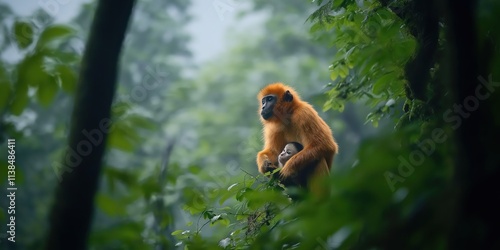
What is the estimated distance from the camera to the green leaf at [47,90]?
4.44ft

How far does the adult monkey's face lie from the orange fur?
4cm

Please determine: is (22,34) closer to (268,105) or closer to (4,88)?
(4,88)

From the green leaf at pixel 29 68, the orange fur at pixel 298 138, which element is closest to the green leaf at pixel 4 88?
the green leaf at pixel 29 68

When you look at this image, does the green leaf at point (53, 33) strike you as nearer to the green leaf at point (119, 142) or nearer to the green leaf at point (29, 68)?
the green leaf at point (29, 68)

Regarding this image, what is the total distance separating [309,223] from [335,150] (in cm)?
436

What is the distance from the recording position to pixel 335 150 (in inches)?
207

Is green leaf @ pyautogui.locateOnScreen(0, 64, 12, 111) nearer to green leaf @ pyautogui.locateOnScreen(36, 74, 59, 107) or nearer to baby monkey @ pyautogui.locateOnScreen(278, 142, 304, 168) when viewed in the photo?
green leaf @ pyautogui.locateOnScreen(36, 74, 59, 107)

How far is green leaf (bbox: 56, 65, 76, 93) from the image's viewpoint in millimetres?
1379

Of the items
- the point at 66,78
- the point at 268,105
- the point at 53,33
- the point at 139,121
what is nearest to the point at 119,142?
the point at 139,121

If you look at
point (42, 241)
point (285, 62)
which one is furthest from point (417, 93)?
point (285, 62)

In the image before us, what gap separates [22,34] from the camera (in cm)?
133

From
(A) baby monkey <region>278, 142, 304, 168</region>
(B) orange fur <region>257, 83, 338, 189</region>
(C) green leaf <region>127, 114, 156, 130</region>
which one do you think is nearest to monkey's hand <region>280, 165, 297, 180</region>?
(B) orange fur <region>257, 83, 338, 189</region>

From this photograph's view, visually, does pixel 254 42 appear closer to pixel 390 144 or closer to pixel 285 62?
pixel 285 62

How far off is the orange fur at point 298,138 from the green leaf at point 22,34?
11.7 ft
